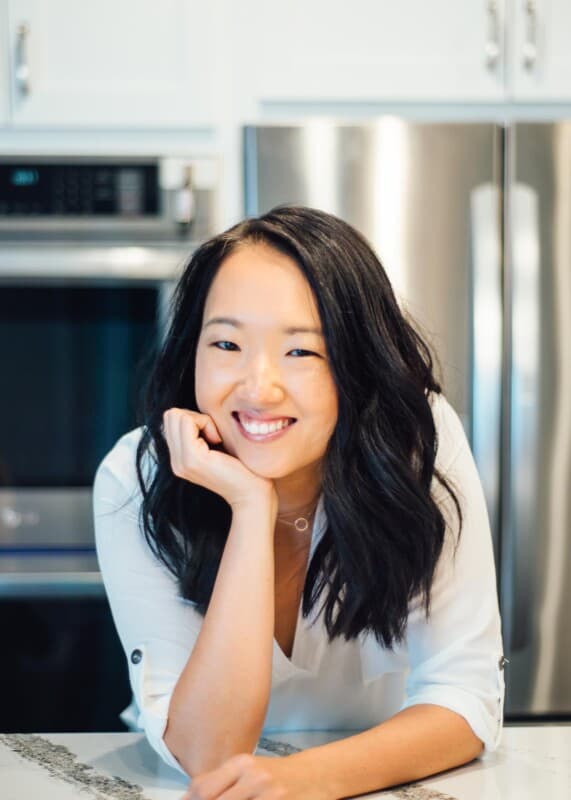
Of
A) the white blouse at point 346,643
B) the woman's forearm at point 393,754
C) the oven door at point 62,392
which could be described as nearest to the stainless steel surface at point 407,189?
the oven door at point 62,392

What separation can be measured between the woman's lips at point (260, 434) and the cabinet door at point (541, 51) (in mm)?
1287

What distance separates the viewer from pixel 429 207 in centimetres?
204

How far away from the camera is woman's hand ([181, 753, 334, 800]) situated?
2.90 feet

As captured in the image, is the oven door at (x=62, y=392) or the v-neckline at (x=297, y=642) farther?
the oven door at (x=62, y=392)

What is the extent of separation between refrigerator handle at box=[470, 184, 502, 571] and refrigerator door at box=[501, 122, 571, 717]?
26 millimetres

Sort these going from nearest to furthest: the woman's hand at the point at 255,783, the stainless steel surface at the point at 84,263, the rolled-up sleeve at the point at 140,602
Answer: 1. the woman's hand at the point at 255,783
2. the rolled-up sleeve at the point at 140,602
3. the stainless steel surface at the point at 84,263

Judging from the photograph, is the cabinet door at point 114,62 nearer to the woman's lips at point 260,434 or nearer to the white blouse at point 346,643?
the white blouse at point 346,643

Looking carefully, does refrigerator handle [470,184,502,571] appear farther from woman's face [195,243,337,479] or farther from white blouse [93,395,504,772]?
woman's face [195,243,337,479]

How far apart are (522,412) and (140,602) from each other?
3.65ft

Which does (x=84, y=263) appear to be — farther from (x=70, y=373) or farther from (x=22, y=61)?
(x=22, y=61)

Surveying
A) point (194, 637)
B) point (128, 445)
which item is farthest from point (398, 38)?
point (194, 637)

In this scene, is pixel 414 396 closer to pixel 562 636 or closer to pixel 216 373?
pixel 216 373

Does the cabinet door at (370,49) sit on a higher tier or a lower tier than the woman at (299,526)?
higher

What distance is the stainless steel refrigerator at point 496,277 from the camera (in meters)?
2.03
